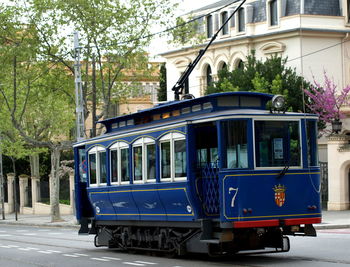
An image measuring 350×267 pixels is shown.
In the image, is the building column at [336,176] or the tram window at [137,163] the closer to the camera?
the tram window at [137,163]

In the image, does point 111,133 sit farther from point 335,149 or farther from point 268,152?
point 335,149

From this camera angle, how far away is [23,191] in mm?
66562

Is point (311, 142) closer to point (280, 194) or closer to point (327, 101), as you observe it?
point (280, 194)

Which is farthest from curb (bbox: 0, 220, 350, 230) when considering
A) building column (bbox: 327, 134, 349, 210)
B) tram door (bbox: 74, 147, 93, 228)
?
tram door (bbox: 74, 147, 93, 228)

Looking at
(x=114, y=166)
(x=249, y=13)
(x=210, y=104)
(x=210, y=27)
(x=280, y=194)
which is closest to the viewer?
(x=280, y=194)

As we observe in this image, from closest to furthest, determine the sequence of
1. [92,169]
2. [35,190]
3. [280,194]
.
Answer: [280,194], [92,169], [35,190]

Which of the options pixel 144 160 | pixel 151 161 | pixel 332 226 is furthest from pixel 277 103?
pixel 332 226

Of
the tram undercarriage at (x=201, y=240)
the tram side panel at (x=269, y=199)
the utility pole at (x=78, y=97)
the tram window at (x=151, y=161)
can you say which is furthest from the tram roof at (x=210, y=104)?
the utility pole at (x=78, y=97)

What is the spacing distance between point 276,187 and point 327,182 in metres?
25.8

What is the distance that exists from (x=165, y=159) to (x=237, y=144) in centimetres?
249

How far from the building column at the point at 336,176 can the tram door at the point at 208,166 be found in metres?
22.8

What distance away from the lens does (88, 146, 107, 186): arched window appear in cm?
2334

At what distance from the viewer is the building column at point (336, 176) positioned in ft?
134

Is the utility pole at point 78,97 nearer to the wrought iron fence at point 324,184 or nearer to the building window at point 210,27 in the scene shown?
the wrought iron fence at point 324,184
